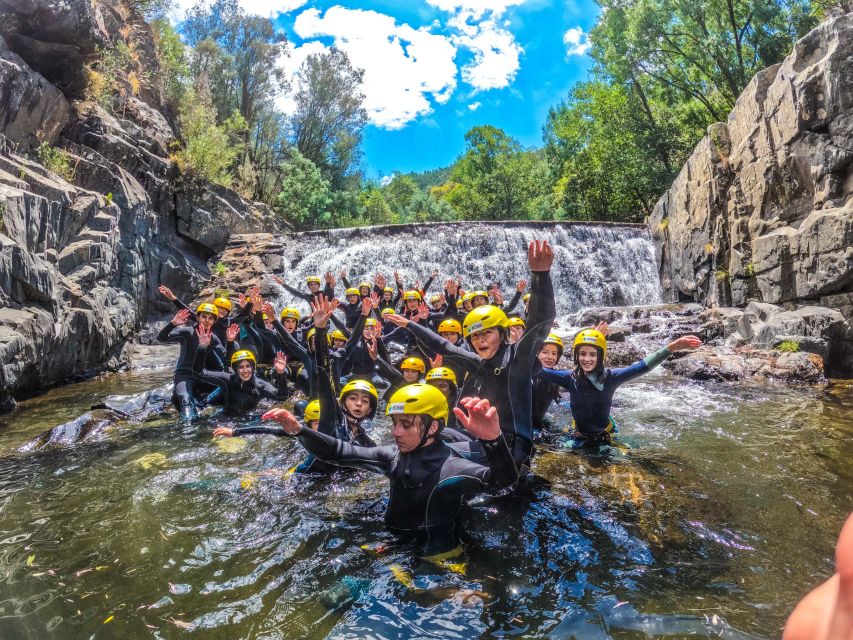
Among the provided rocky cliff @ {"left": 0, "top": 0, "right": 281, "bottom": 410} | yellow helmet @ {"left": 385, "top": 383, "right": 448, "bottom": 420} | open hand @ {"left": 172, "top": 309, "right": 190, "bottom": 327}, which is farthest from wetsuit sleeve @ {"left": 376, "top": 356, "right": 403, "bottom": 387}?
rocky cliff @ {"left": 0, "top": 0, "right": 281, "bottom": 410}

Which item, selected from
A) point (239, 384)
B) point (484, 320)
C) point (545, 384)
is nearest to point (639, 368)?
point (545, 384)

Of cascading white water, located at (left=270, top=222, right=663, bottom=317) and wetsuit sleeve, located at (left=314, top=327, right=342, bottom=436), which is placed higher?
cascading white water, located at (left=270, top=222, right=663, bottom=317)

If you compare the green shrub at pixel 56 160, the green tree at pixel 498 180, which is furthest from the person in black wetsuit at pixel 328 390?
the green tree at pixel 498 180

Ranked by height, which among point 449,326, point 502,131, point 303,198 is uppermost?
point 502,131

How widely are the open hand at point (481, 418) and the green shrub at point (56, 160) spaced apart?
14.3 m

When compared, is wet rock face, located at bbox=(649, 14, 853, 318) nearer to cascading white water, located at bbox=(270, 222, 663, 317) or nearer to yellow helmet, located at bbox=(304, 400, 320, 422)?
cascading white water, located at bbox=(270, 222, 663, 317)

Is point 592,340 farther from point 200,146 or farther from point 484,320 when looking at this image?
point 200,146

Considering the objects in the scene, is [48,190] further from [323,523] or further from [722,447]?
[722,447]

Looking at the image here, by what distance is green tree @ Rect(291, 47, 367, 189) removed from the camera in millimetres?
36031

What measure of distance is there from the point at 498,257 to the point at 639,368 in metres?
15.0

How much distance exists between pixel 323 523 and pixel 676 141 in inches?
1153

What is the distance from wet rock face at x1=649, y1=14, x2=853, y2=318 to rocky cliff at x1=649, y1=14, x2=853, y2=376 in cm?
3

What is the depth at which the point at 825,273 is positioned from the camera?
441 inches

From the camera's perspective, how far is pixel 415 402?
12.3 feet
